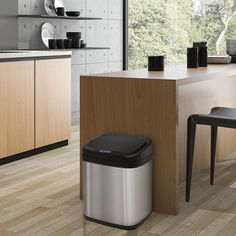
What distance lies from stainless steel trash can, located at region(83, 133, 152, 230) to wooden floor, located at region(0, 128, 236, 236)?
0.23ft

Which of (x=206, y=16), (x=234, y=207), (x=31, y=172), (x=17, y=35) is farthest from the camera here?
(x=206, y=16)

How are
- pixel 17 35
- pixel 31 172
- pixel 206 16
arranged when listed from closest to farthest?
pixel 31 172
pixel 17 35
pixel 206 16

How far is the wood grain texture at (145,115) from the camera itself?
3049 millimetres

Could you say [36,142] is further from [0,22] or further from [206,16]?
[206,16]

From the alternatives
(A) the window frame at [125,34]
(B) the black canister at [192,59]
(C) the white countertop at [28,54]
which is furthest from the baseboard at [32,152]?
(A) the window frame at [125,34]

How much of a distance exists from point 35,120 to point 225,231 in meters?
2.21

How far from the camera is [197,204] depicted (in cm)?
332

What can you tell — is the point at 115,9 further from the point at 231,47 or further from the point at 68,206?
the point at 68,206

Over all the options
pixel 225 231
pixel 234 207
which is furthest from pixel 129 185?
pixel 234 207

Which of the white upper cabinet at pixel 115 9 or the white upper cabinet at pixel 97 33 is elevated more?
the white upper cabinet at pixel 115 9

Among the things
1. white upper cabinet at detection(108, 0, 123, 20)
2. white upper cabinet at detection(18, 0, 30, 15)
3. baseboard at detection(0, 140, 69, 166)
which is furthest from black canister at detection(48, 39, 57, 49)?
white upper cabinet at detection(108, 0, 123, 20)

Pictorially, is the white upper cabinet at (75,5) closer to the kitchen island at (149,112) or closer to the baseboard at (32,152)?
the baseboard at (32,152)

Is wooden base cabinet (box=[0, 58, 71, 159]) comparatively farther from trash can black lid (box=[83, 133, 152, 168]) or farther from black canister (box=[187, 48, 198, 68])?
trash can black lid (box=[83, 133, 152, 168])

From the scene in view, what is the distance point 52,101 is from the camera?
4.82 meters
